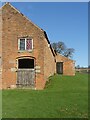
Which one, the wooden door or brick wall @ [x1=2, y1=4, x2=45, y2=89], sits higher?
brick wall @ [x1=2, y1=4, x2=45, y2=89]

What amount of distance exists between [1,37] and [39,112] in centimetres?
1612

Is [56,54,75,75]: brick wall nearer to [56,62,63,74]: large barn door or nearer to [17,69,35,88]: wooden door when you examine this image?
[56,62,63,74]: large barn door

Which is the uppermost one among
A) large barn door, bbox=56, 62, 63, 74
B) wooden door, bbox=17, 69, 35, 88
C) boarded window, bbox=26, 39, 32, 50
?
boarded window, bbox=26, 39, 32, 50

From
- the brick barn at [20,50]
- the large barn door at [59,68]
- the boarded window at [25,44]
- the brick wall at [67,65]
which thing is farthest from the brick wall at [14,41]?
the large barn door at [59,68]

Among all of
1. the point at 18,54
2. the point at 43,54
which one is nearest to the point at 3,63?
the point at 18,54

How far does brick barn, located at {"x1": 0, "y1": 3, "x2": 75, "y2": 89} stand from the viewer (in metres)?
27.5

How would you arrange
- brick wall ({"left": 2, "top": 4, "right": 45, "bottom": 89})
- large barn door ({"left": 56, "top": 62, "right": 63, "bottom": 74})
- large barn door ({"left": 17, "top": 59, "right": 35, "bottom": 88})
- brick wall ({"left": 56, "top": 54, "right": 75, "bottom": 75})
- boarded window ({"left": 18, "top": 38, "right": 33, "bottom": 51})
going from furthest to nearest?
large barn door ({"left": 56, "top": 62, "right": 63, "bottom": 74}), brick wall ({"left": 56, "top": 54, "right": 75, "bottom": 75}), boarded window ({"left": 18, "top": 38, "right": 33, "bottom": 51}), large barn door ({"left": 17, "top": 59, "right": 35, "bottom": 88}), brick wall ({"left": 2, "top": 4, "right": 45, "bottom": 89})

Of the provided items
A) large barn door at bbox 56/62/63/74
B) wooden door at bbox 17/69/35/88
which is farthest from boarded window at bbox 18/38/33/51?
large barn door at bbox 56/62/63/74

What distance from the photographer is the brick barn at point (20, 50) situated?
1081 inches

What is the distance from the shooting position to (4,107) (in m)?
14.8

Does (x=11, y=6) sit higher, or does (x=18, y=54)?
(x=11, y=6)

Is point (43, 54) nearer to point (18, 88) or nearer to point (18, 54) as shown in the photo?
point (18, 54)

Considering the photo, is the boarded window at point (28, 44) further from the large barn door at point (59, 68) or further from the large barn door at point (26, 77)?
the large barn door at point (59, 68)

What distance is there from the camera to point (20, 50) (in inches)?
1096
